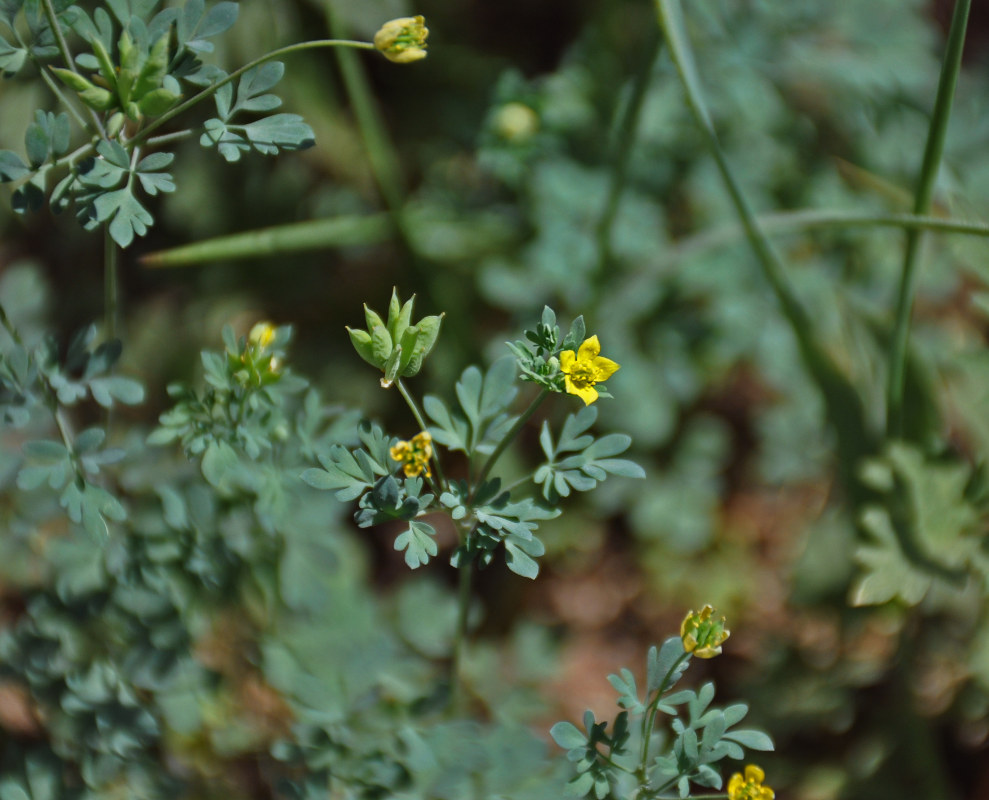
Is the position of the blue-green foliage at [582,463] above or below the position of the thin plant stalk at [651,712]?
above

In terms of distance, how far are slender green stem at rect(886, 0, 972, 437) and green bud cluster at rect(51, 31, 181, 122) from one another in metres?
1.26

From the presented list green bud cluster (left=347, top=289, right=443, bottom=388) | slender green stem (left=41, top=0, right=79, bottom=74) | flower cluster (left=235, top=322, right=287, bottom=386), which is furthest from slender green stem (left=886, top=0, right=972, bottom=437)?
slender green stem (left=41, top=0, right=79, bottom=74)

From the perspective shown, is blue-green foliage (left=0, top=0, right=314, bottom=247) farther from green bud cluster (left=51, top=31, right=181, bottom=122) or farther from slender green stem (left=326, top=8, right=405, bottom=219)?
slender green stem (left=326, top=8, right=405, bottom=219)

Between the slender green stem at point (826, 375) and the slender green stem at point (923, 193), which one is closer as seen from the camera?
the slender green stem at point (923, 193)

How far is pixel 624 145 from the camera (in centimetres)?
181

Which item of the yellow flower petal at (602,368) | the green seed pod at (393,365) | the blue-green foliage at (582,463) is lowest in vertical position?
the blue-green foliage at (582,463)

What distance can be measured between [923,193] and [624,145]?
1.99 feet

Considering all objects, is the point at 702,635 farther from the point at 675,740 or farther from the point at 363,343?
the point at 363,343

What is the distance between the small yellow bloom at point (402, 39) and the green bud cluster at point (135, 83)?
0.28 metres

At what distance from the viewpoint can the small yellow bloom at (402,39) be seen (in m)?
1.09

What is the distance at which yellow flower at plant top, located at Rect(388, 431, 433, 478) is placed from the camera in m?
1.05

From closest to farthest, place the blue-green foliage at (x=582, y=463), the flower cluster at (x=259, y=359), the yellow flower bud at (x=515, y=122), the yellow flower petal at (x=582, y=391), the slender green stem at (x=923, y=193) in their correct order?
the yellow flower petal at (x=582, y=391), the blue-green foliage at (x=582, y=463), the flower cluster at (x=259, y=359), the slender green stem at (x=923, y=193), the yellow flower bud at (x=515, y=122)

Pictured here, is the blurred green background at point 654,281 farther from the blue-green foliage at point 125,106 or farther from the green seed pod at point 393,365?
the green seed pod at point 393,365

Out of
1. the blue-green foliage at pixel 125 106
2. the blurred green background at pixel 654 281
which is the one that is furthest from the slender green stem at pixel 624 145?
the blue-green foliage at pixel 125 106
